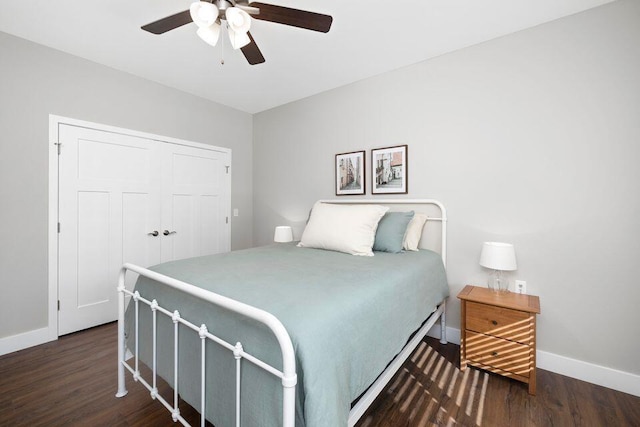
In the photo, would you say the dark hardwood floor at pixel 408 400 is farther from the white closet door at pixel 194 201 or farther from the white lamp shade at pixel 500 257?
the white closet door at pixel 194 201

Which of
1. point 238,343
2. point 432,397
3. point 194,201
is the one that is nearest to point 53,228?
point 194,201

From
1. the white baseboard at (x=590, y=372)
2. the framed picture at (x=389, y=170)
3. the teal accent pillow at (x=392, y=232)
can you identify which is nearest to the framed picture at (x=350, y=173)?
the framed picture at (x=389, y=170)

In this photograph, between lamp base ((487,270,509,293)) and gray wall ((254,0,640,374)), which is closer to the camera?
gray wall ((254,0,640,374))

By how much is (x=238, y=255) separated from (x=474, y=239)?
1.94 m

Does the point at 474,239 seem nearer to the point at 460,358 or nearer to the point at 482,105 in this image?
the point at 460,358

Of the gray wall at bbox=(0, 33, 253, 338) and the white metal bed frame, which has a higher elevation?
the gray wall at bbox=(0, 33, 253, 338)

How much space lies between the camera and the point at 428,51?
247 centimetres

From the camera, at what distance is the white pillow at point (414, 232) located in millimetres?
2445

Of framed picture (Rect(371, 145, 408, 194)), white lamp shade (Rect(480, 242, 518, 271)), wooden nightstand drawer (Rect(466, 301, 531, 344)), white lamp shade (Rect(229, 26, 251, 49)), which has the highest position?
white lamp shade (Rect(229, 26, 251, 49))

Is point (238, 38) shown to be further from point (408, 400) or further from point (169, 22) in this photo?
point (408, 400)

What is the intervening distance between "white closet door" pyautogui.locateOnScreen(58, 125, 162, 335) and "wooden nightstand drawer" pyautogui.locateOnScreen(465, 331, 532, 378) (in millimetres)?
3191

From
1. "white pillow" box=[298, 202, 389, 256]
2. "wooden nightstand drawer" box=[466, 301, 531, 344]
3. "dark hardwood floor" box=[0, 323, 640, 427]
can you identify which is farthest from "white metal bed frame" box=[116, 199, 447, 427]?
"white pillow" box=[298, 202, 389, 256]

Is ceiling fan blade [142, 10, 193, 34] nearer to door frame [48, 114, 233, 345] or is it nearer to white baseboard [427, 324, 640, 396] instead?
door frame [48, 114, 233, 345]

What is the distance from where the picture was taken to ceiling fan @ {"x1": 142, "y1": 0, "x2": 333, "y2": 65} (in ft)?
4.91
